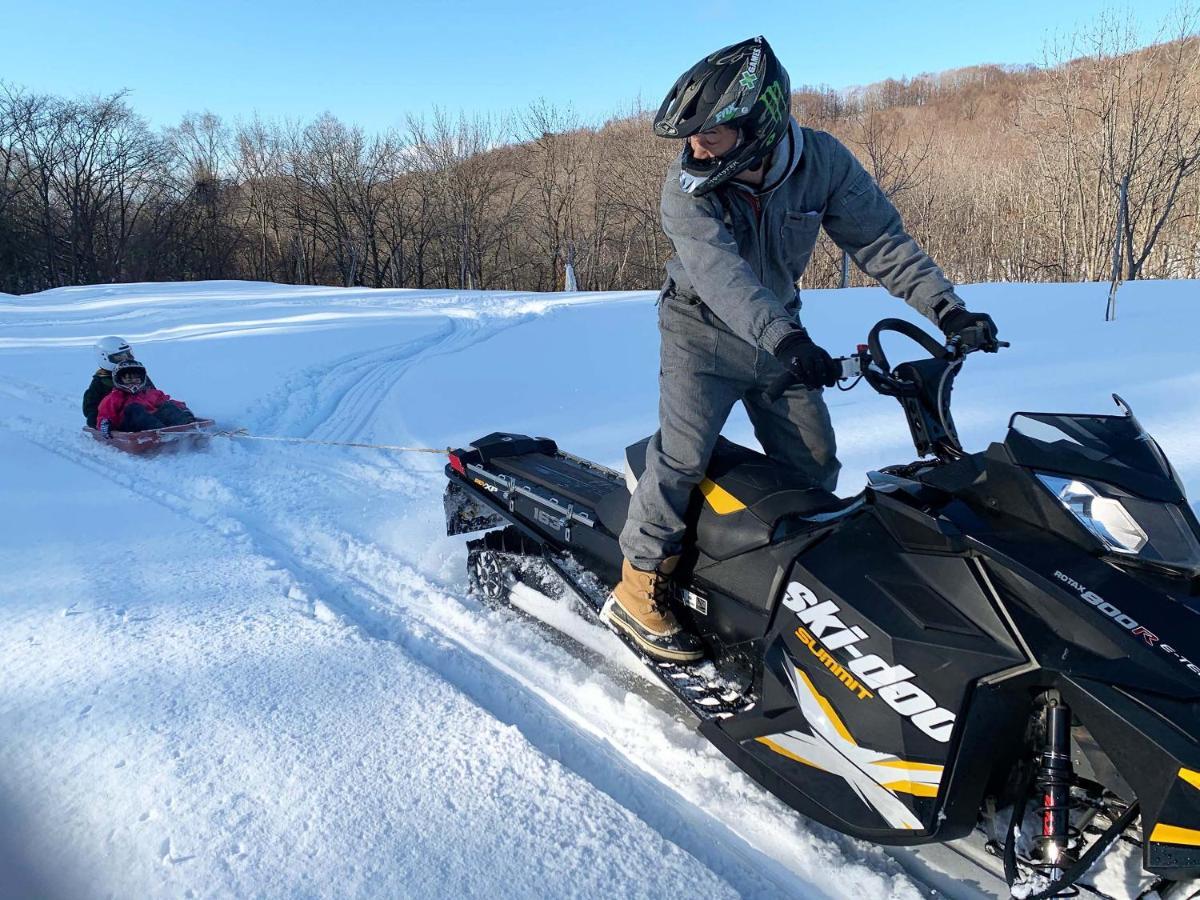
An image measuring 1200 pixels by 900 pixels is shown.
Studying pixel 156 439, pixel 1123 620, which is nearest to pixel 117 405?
pixel 156 439

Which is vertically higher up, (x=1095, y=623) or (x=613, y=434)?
(x=1095, y=623)

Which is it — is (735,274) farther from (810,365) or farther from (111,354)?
(111,354)

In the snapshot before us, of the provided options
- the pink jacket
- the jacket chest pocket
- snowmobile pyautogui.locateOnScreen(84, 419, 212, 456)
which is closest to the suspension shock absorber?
the jacket chest pocket

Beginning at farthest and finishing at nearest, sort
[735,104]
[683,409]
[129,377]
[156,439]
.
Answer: [129,377]
[156,439]
[683,409]
[735,104]

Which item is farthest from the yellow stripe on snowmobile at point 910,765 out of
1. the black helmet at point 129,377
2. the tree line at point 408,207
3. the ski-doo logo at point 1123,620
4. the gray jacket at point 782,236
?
the tree line at point 408,207

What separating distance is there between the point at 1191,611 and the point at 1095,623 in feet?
0.57

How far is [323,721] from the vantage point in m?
2.40

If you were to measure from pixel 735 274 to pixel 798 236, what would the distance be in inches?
16.3

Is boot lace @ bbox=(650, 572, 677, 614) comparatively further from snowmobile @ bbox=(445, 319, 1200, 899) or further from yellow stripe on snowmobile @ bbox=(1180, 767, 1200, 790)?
yellow stripe on snowmobile @ bbox=(1180, 767, 1200, 790)

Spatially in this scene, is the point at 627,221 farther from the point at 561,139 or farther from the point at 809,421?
the point at 809,421

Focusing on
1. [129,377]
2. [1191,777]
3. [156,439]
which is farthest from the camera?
[129,377]

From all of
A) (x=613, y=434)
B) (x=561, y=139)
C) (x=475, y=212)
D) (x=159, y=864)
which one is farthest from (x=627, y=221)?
(x=159, y=864)

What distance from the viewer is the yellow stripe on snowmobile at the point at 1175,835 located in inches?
54.2

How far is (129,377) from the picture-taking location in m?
6.10
